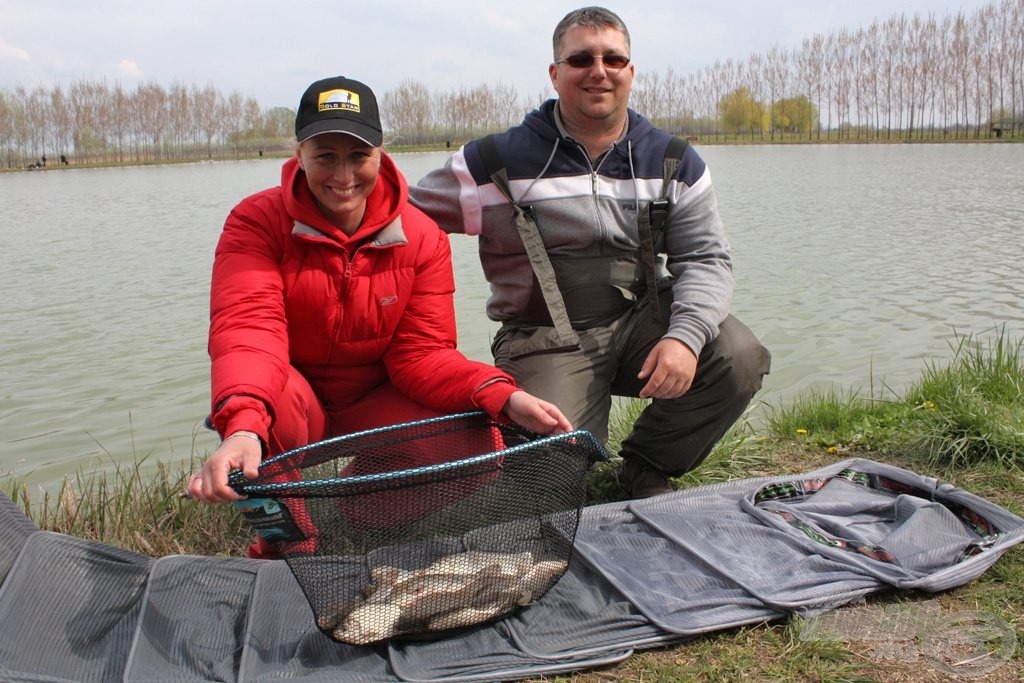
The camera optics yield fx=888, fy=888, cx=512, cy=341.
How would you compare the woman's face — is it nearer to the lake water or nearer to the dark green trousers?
the dark green trousers

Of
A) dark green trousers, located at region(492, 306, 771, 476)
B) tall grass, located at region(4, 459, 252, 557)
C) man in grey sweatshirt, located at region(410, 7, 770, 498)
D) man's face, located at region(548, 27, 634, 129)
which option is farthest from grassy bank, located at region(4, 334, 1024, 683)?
man's face, located at region(548, 27, 634, 129)

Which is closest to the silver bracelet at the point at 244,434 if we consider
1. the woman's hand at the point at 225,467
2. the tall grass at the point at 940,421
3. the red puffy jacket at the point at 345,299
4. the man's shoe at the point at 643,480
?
the woman's hand at the point at 225,467

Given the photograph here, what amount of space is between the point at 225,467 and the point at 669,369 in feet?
4.50

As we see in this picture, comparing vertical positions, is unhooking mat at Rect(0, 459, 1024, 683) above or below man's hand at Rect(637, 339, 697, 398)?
below

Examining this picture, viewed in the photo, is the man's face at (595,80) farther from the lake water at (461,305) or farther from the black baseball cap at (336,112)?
the lake water at (461,305)

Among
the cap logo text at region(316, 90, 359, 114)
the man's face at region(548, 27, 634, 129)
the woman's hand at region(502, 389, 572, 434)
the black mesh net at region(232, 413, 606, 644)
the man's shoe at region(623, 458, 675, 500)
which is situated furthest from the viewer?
the man's shoe at region(623, 458, 675, 500)

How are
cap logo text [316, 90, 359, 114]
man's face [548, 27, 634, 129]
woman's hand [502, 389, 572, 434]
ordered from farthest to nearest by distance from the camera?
1. man's face [548, 27, 634, 129]
2. cap logo text [316, 90, 359, 114]
3. woman's hand [502, 389, 572, 434]

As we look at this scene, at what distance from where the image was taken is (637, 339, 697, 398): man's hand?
8.82 ft

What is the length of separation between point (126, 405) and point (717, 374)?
431cm

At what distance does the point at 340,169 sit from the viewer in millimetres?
2441

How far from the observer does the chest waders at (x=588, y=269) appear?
9.90 feet

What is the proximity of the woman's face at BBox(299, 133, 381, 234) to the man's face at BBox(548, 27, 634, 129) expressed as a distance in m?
0.80

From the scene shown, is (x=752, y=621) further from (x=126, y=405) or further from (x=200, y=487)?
(x=126, y=405)

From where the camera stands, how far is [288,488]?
185 centimetres
